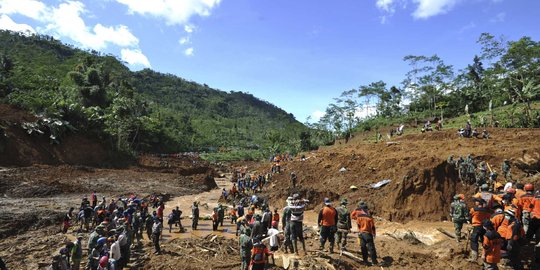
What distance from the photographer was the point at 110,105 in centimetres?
4319

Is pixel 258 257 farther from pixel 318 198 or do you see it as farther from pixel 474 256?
pixel 318 198

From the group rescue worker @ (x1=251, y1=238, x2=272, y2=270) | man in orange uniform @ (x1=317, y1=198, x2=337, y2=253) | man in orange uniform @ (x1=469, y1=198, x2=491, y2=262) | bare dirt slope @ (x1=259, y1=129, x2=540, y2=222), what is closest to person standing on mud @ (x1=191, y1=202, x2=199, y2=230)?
bare dirt slope @ (x1=259, y1=129, x2=540, y2=222)

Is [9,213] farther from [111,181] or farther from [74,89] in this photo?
[74,89]

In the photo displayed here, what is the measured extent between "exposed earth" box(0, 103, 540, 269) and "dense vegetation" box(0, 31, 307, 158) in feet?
9.07

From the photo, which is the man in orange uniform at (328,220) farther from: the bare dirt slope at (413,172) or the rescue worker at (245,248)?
the bare dirt slope at (413,172)

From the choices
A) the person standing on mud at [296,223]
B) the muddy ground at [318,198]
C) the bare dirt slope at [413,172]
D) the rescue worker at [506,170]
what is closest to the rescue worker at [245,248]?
the muddy ground at [318,198]

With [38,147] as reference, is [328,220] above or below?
below

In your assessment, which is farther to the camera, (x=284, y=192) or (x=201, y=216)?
(x=284, y=192)

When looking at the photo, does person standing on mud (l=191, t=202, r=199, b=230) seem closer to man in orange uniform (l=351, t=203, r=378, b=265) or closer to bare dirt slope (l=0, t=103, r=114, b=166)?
man in orange uniform (l=351, t=203, r=378, b=265)

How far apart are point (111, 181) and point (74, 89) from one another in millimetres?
20643

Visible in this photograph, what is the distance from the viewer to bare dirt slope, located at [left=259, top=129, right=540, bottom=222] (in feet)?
50.3

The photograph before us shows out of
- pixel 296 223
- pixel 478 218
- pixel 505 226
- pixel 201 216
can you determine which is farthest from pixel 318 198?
pixel 505 226

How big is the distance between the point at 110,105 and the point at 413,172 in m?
38.9

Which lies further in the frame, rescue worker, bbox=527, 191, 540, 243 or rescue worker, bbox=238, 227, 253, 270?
rescue worker, bbox=238, 227, 253, 270
